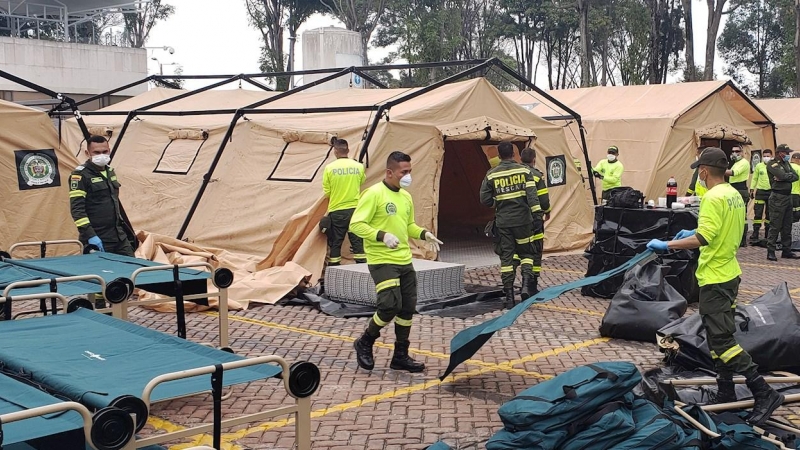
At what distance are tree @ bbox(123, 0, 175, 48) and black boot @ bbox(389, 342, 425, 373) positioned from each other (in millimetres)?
42166

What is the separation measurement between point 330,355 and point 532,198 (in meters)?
3.27

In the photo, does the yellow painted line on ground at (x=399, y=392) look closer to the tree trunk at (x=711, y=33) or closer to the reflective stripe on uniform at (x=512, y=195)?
the reflective stripe on uniform at (x=512, y=195)

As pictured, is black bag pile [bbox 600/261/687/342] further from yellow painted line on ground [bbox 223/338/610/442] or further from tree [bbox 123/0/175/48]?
tree [bbox 123/0/175/48]

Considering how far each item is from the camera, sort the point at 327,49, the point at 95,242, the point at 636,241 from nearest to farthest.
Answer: the point at 95,242 → the point at 636,241 → the point at 327,49

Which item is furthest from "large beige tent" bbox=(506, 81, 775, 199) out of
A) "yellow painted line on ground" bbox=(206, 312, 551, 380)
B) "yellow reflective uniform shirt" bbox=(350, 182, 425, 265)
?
"yellow reflective uniform shirt" bbox=(350, 182, 425, 265)

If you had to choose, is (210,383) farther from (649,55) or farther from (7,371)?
(649,55)

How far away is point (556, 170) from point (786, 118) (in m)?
11.2

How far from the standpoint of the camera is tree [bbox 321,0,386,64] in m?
39.1

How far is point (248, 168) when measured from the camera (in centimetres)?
1313

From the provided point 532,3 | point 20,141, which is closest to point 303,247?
point 20,141

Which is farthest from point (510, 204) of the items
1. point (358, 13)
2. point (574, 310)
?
point (358, 13)

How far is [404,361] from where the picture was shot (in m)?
7.30

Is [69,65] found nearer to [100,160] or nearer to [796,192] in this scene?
[100,160]

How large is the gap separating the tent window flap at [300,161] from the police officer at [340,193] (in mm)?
854
